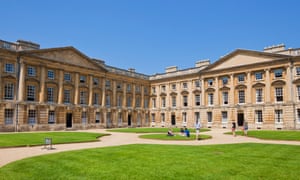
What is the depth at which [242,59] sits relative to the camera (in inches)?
1630

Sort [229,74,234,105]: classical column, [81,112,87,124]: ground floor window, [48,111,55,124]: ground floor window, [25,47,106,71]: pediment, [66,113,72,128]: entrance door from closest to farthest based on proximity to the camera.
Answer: [25,47,106,71]: pediment → [48,111,55,124]: ground floor window → [66,113,72,128]: entrance door → [81,112,87,124]: ground floor window → [229,74,234,105]: classical column

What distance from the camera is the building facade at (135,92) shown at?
109 feet

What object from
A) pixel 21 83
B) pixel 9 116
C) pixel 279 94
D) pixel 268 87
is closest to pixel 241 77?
pixel 268 87

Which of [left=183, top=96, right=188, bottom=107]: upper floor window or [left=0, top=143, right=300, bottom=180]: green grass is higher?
[left=183, top=96, right=188, bottom=107]: upper floor window

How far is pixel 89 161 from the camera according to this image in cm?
992

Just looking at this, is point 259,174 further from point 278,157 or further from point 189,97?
point 189,97

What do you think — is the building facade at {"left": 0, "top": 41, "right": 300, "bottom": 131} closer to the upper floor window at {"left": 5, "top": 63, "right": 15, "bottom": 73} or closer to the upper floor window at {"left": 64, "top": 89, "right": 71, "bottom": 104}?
the upper floor window at {"left": 64, "top": 89, "right": 71, "bottom": 104}

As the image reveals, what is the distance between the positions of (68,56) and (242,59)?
2920 cm

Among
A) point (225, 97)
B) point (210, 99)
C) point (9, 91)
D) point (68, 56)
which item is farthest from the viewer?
point (210, 99)

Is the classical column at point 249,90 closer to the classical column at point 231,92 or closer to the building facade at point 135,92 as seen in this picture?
the building facade at point 135,92

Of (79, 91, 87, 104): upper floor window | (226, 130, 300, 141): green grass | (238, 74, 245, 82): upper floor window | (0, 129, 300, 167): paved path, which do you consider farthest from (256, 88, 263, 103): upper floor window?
(79, 91, 87, 104): upper floor window

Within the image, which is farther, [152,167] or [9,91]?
[9,91]

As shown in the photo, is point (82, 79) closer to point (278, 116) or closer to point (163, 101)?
point (163, 101)

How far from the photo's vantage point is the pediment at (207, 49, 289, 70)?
38.3 m
